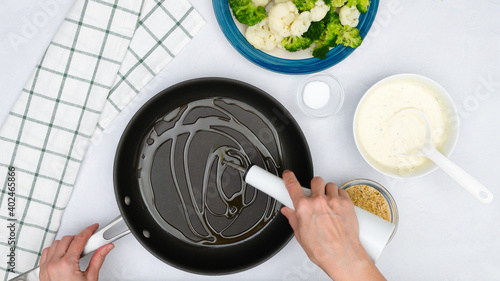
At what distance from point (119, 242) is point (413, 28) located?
3.18 ft

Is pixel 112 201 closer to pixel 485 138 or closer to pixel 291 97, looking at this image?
pixel 291 97

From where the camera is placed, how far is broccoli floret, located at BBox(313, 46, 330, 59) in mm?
881

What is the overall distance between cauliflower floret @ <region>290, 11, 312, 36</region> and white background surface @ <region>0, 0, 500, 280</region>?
135mm

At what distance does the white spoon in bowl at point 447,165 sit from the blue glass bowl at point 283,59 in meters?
0.22

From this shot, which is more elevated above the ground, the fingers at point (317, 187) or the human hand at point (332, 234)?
the fingers at point (317, 187)

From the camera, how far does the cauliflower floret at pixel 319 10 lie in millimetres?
850

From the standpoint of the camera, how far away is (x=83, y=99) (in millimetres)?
940

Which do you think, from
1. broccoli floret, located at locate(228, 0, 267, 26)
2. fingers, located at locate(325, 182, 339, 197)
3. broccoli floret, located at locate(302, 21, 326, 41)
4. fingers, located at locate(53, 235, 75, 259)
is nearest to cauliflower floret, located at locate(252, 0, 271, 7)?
broccoli floret, located at locate(228, 0, 267, 26)

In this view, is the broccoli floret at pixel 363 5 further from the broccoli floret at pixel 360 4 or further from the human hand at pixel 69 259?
the human hand at pixel 69 259

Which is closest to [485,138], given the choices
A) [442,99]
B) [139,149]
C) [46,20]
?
[442,99]

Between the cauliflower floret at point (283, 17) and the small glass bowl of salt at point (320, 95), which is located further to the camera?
the small glass bowl of salt at point (320, 95)

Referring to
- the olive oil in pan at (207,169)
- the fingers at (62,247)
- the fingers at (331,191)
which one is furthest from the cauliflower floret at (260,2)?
the fingers at (62,247)

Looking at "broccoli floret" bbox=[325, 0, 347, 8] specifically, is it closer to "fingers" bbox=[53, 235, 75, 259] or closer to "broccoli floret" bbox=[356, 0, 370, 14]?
"broccoli floret" bbox=[356, 0, 370, 14]

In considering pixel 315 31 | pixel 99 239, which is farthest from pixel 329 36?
pixel 99 239
